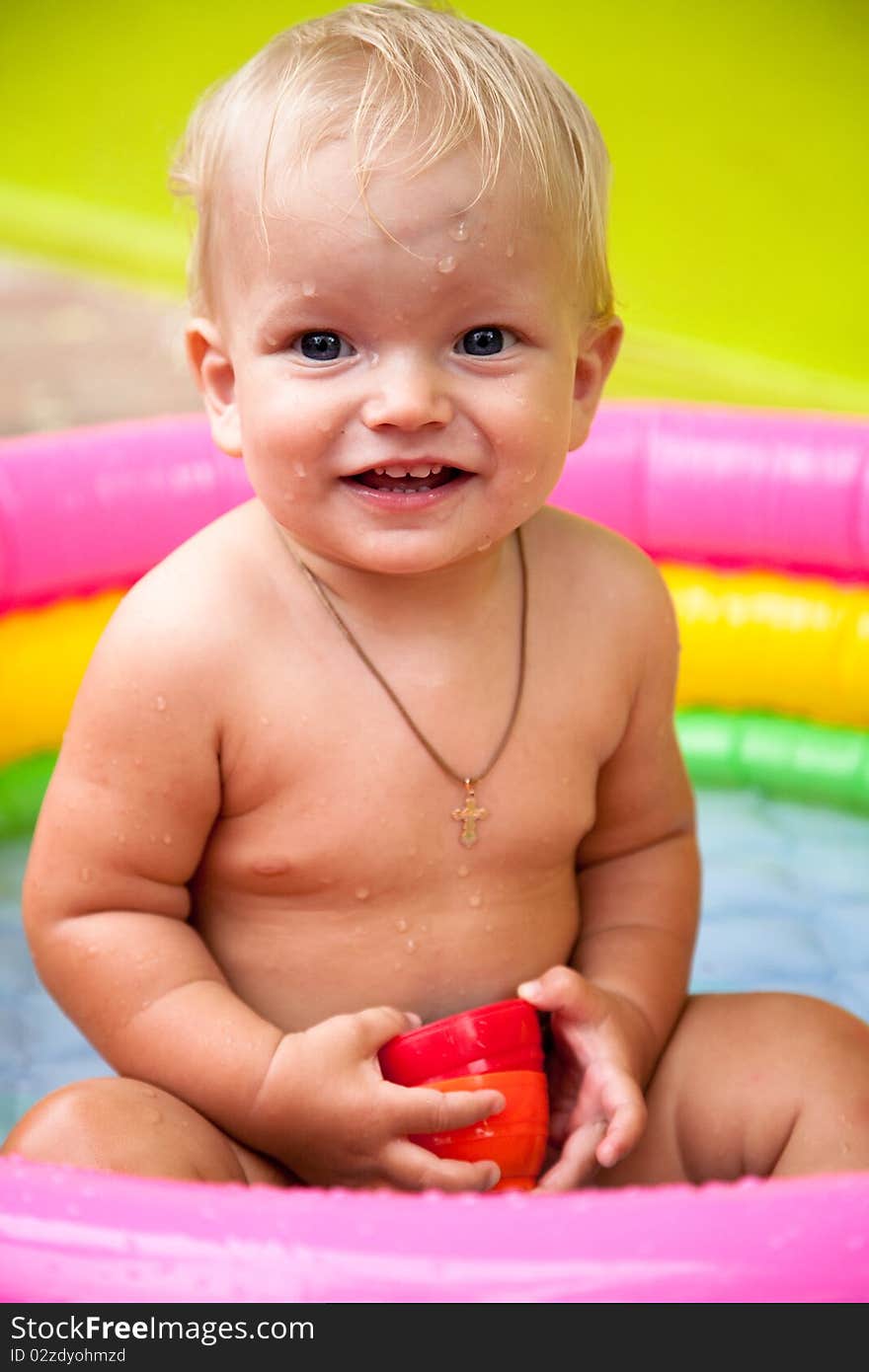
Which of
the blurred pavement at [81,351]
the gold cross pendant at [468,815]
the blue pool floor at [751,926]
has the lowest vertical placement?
the blurred pavement at [81,351]

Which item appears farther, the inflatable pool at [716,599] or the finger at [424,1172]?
the inflatable pool at [716,599]

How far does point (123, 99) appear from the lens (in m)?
3.52

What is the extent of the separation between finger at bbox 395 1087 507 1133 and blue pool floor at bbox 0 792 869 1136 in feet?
1.38

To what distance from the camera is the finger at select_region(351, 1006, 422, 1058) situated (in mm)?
1000

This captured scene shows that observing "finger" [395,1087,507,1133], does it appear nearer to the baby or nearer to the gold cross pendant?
the baby

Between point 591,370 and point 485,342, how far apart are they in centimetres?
15

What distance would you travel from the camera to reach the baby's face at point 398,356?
0.92m

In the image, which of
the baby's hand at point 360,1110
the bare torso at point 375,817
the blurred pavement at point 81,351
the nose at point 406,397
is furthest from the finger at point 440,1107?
the blurred pavement at point 81,351

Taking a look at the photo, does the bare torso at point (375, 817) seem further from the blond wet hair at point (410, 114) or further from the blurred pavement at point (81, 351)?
the blurred pavement at point (81, 351)

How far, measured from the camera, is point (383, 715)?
1.07 m

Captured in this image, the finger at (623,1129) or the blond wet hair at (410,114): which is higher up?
the blond wet hair at (410,114)

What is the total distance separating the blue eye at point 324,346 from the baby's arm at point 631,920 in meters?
0.32

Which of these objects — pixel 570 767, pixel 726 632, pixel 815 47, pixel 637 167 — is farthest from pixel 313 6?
pixel 570 767

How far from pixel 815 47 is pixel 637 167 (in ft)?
1.24
